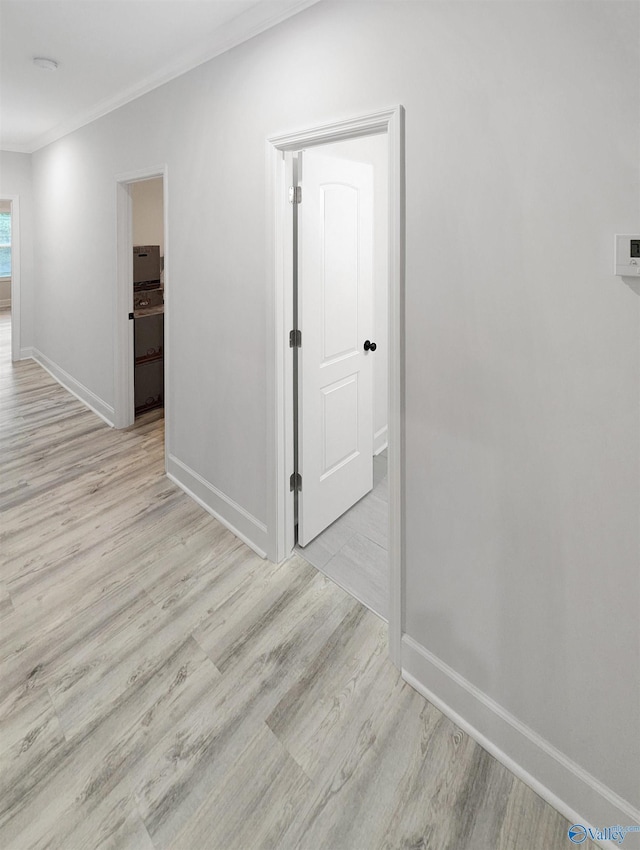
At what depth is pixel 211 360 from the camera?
2951 mm

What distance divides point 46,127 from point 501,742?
5.83m

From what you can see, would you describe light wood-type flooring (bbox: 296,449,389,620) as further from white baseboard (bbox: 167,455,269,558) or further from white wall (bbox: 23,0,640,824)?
white wall (bbox: 23,0,640,824)

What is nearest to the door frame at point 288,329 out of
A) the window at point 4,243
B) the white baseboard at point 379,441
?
the white baseboard at point 379,441

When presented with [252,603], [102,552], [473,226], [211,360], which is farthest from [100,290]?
[473,226]

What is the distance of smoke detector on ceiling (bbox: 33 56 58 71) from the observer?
115 inches

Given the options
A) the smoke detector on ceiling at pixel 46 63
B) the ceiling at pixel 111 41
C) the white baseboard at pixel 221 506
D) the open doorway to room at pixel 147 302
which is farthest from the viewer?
the open doorway to room at pixel 147 302

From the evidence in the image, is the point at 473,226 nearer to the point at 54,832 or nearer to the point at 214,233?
the point at 214,233

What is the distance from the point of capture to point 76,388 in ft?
17.2

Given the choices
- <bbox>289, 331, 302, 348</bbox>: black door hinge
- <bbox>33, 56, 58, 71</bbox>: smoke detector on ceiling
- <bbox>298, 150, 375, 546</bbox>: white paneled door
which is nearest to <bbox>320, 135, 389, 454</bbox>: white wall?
<bbox>298, 150, 375, 546</bbox>: white paneled door

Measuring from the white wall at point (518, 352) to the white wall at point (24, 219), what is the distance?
16.1 ft

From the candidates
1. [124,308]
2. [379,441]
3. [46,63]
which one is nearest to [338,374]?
[379,441]

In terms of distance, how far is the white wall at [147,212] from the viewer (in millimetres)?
5133

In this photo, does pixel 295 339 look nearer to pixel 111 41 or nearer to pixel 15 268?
pixel 111 41

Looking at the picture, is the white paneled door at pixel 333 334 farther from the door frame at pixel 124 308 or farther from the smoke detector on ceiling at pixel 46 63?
the smoke detector on ceiling at pixel 46 63
